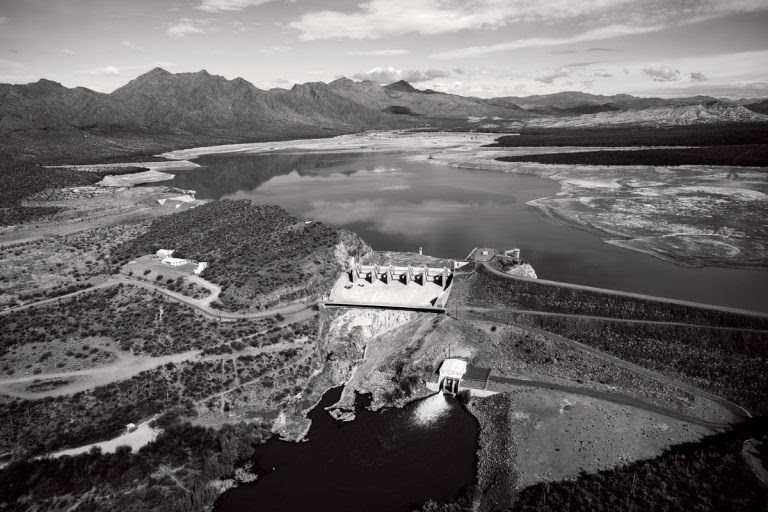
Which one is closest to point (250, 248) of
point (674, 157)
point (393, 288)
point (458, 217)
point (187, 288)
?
point (187, 288)

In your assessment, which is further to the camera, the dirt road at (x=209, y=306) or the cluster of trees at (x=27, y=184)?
the cluster of trees at (x=27, y=184)

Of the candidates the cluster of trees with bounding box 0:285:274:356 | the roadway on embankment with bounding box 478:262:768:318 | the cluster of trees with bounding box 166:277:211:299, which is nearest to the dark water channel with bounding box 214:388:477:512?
the cluster of trees with bounding box 0:285:274:356

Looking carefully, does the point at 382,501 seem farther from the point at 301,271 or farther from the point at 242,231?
the point at 242,231

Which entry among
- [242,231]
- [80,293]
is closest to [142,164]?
[242,231]

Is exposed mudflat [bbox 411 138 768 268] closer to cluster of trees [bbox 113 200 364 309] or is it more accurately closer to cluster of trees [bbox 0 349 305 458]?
cluster of trees [bbox 113 200 364 309]

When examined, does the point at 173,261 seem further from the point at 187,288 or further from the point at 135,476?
the point at 135,476

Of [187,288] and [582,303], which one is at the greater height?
[187,288]

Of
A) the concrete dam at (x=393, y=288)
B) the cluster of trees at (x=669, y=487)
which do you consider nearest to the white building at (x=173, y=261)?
the concrete dam at (x=393, y=288)

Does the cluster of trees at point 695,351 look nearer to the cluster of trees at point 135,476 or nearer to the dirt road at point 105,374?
the dirt road at point 105,374
